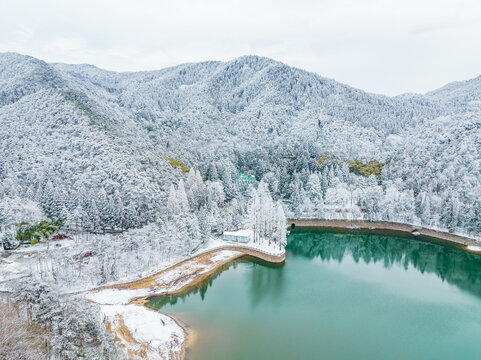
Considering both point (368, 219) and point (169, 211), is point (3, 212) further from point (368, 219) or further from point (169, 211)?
point (368, 219)

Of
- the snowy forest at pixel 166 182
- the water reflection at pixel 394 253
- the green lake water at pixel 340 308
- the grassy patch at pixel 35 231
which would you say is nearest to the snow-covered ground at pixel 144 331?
the green lake water at pixel 340 308

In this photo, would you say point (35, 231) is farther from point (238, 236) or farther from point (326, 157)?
point (326, 157)

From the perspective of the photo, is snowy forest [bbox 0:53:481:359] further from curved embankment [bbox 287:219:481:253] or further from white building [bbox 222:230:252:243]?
white building [bbox 222:230:252:243]

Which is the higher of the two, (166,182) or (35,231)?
(166,182)

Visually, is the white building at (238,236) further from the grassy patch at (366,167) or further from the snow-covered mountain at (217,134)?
the grassy patch at (366,167)

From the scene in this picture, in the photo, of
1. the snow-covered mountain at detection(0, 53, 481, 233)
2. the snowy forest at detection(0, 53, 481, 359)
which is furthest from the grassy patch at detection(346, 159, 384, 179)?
the snow-covered mountain at detection(0, 53, 481, 233)

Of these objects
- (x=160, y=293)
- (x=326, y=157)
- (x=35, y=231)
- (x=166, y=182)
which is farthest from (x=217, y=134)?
(x=160, y=293)
